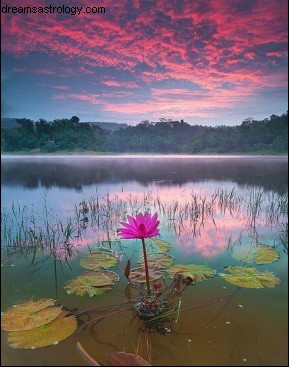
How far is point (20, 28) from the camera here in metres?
2.68

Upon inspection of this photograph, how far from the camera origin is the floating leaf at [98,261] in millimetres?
2590

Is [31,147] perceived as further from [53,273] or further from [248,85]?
[248,85]

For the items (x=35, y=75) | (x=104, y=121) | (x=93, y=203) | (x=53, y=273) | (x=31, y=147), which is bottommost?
(x=53, y=273)

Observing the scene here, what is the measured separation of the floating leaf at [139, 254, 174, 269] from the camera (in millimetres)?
2576

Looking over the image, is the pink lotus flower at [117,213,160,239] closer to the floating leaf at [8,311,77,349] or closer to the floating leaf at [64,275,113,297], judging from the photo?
the floating leaf at [8,311,77,349]

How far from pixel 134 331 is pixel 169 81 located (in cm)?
384

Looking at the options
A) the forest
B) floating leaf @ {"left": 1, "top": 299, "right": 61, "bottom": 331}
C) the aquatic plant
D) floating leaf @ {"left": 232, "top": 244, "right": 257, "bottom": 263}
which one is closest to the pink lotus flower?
the aquatic plant

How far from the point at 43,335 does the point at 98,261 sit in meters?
1.17

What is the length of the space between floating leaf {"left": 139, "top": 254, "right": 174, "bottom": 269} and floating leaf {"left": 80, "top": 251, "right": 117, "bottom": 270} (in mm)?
285

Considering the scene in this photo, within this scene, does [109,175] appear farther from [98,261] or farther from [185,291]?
[185,291]

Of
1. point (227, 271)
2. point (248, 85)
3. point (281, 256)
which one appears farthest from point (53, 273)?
point (248, 85)

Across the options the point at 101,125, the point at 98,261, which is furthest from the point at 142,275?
the point at 101,125

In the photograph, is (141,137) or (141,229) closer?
(141,229)

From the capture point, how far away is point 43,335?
5.06 feet
